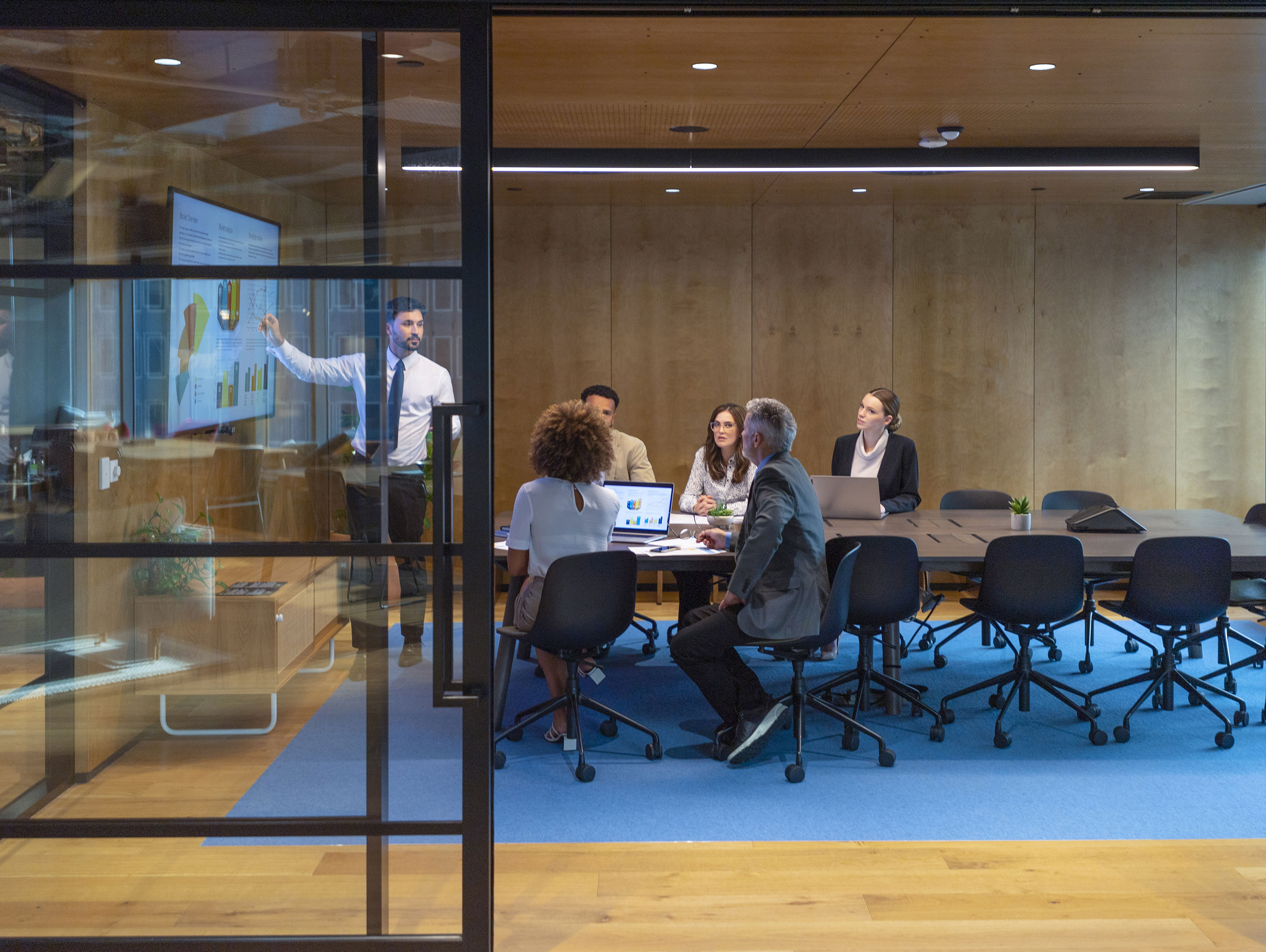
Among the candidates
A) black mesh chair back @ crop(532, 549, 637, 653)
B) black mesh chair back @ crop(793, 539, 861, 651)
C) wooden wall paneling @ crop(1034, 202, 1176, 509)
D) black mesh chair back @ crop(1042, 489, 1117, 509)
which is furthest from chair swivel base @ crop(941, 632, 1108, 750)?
wooden wall paneling @ crop(1034, 202, 1176, 509)

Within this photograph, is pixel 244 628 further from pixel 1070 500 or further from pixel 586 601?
pixel 1070 500

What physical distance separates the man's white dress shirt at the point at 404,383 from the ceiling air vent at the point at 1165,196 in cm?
695

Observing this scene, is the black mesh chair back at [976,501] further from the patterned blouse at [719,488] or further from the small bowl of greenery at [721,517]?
the small bowl of greenery at [721,517]

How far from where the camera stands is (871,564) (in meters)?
4.91

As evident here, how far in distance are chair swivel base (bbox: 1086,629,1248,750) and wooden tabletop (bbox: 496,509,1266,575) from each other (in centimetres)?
49

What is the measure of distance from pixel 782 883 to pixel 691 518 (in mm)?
2941

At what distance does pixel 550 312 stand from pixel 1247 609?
531 cm

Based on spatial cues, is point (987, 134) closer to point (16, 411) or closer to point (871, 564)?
point (871, 564)

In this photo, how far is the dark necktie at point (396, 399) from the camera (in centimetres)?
265

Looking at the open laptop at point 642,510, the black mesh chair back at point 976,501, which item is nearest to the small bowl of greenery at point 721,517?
the open laptop at point 642,510

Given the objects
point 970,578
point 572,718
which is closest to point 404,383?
point 572,718

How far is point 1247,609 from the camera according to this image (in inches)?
237

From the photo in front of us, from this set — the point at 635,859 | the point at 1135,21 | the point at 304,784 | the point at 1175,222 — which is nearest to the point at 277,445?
the point at 304,784

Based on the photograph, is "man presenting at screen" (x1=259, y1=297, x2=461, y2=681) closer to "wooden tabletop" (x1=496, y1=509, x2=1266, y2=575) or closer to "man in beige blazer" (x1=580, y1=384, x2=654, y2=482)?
"wooden tabletop" (x1=496, y1=509, x2=1266, y2=575)
